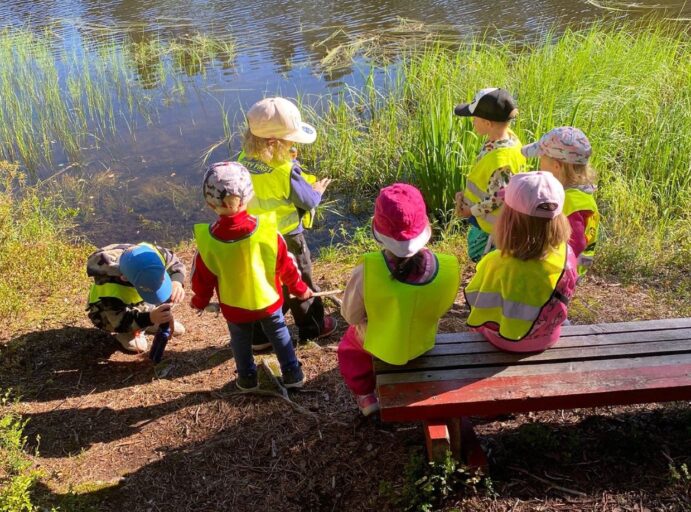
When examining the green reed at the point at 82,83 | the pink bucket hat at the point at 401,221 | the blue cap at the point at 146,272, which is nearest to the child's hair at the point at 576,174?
the pink bucket hat at the point at 401,221

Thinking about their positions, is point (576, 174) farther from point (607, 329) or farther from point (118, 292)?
point (118, 292)

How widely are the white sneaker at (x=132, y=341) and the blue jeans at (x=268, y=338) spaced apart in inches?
38.6

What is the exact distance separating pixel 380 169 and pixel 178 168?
8.96ft

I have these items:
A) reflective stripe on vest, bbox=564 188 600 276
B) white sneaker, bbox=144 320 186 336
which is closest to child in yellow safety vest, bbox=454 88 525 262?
reflective stripe on vest, bbox=564 188 600 276

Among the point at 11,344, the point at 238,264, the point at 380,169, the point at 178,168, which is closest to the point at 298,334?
the point at 238,264

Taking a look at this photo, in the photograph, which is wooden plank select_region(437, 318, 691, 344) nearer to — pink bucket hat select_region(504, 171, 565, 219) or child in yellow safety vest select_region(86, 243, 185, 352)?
pink bucket hat select_region(504, 171, 565, 219)

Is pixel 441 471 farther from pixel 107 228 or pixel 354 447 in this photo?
pixel 107 228

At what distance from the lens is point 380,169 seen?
7055mm

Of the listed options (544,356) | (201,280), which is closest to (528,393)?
(544,356)

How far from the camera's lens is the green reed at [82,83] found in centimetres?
838

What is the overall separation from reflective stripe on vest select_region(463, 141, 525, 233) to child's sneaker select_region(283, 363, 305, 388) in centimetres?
135

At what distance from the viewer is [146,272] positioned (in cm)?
339

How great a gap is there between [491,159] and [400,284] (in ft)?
4.60

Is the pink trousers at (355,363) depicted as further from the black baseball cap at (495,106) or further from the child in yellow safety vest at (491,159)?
the black baseball cap at (495,106)
